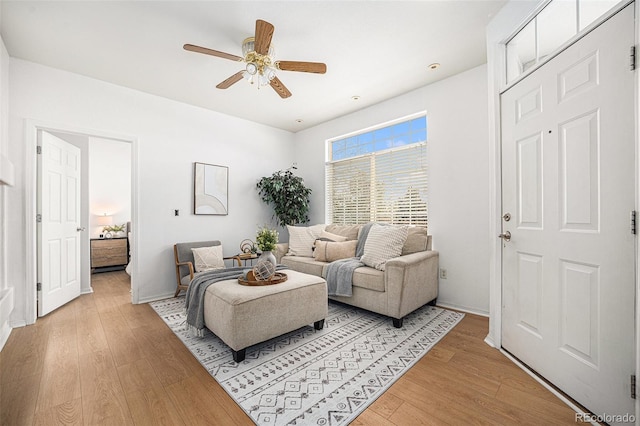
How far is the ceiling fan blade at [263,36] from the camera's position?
6.19ft

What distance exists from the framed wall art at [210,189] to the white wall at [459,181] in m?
2.93

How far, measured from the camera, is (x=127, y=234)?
588 centimetres

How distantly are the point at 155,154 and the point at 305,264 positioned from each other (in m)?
2.54

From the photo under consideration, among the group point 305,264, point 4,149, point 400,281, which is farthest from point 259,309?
point 4,149

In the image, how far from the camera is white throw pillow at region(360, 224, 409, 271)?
2.99 m

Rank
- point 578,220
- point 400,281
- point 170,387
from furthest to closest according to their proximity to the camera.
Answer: point 400,281, point 170,387, point 578,220

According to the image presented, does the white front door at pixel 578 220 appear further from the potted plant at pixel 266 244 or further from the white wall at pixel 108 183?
the white wall at pixel 108 183

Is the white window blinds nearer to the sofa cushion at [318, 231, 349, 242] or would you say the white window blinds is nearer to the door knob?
the sofa cushion at [318, 231, 349, 242]

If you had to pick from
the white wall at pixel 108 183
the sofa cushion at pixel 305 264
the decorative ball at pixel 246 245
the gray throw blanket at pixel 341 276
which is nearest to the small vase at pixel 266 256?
the gray throw blanket at pixel 341 276

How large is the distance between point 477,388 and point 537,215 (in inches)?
47.1

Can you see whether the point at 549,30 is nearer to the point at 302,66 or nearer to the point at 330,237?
the point at 302,66

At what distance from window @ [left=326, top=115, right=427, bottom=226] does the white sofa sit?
0.52 metres

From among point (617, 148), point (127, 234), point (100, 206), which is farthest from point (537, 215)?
point (100, 206)

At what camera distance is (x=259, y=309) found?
208cm
